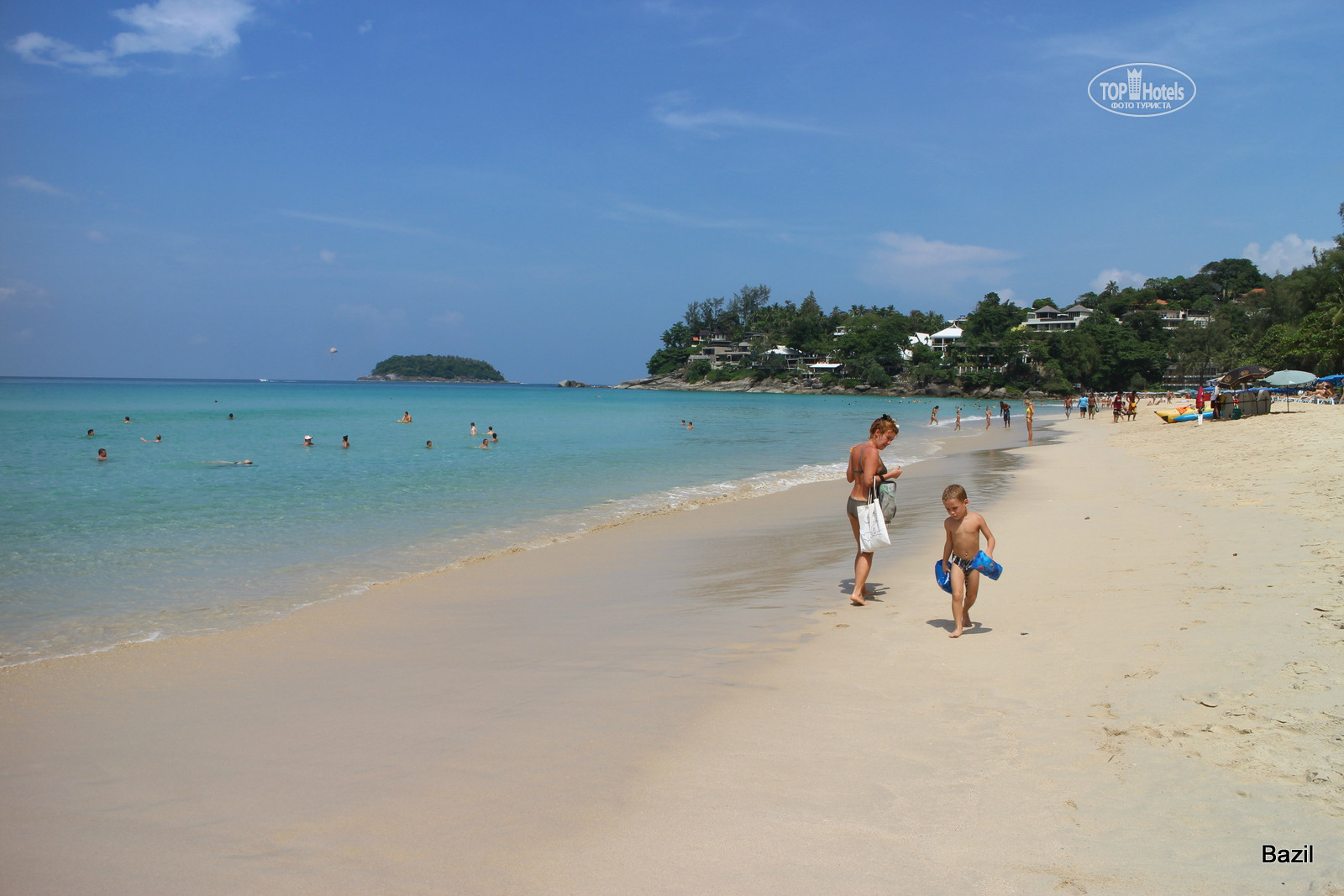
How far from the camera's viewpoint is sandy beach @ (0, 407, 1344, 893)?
2.97m

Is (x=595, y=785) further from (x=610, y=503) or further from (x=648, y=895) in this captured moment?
(x=610, y=503)

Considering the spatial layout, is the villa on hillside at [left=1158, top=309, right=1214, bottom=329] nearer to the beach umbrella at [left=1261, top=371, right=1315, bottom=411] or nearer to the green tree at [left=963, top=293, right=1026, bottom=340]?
the green tree at [left=963, top=293, right=1026, bottom=340]

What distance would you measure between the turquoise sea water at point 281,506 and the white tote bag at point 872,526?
5.43 m

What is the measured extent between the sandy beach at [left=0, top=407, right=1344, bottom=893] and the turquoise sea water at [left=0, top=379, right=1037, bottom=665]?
5.29 feet

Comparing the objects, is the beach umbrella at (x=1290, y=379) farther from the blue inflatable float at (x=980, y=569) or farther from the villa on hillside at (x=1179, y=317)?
the villa on hillside at (x=1179, y=317)

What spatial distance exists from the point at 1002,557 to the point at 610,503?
835 cm

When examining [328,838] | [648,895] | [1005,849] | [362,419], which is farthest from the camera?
[362,419]

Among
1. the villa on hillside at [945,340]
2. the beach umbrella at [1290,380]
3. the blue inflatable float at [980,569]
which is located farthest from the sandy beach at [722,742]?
the villa on hillside at [945,340]

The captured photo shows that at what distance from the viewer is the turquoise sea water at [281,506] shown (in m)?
7.80

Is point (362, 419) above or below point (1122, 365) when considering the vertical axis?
below

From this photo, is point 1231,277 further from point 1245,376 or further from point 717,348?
point 1245,376

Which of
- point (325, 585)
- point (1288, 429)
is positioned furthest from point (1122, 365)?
point (325, 585)

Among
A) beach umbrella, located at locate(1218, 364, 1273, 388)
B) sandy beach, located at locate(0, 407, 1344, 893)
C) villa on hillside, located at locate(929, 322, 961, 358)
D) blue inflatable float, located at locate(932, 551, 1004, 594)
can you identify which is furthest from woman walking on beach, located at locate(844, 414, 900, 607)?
villa on hillside, located at locate(929, 322, 961, 358)

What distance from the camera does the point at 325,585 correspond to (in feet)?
27.7
